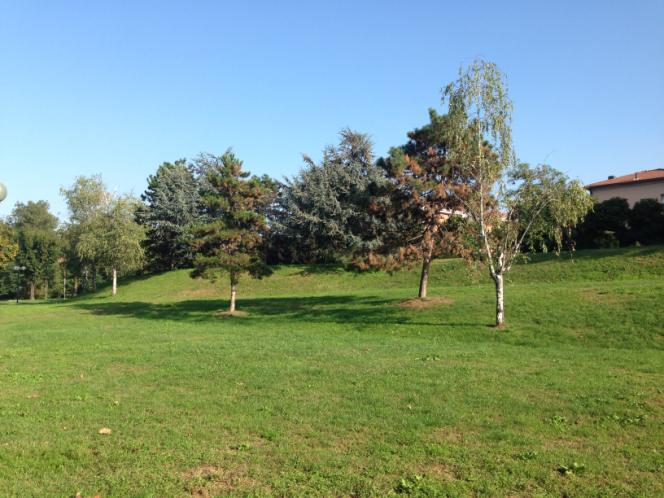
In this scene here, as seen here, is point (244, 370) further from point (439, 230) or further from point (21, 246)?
point (21, 246)

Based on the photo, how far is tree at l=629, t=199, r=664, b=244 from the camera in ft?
130

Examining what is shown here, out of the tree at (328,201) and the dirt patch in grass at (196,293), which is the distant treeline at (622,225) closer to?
the tree at (328,201)

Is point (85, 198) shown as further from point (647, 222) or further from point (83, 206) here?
point (647, 222)

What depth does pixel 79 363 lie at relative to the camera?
14539mm

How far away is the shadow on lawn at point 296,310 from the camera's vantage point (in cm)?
2484

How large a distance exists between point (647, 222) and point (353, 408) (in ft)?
129

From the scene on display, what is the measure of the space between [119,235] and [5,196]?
44.8 metres

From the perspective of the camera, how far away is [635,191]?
62.2 meters

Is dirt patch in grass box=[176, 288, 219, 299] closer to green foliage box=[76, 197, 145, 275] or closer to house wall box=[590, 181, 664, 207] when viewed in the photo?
green foliage box=[76, 197, 145, 275]

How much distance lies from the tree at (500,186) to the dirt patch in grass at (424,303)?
449 centimetres

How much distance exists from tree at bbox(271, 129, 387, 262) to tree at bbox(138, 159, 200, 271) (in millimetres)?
11232

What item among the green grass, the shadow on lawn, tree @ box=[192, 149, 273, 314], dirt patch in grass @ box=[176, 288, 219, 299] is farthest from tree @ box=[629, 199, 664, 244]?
dirt patch in grass @ box=[176, 288, 219, 299]

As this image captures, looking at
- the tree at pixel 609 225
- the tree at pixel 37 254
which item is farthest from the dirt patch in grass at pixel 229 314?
the tree at pixel 37 254

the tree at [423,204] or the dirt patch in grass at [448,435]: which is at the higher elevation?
the tree at [423,204]
